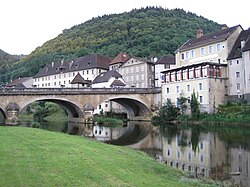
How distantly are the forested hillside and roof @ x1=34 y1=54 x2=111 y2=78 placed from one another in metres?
18.3

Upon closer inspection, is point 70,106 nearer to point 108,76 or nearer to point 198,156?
point 108,76

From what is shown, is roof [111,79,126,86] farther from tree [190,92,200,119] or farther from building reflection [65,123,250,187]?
building reflection [65,123,250,187]

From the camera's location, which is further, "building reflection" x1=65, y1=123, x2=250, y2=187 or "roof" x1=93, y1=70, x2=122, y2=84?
"roof" x1=93, y1=70, x2=122, y2=84

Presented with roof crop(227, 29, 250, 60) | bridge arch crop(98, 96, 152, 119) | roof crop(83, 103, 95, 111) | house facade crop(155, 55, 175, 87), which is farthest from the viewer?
house facade crop(155, 55, 175, 87)

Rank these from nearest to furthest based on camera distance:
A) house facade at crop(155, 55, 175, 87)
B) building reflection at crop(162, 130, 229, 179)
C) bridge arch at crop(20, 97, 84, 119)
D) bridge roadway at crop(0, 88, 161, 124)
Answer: building reflection at crop(162, 130, 229, 179), bridge roadway at crop(0, 88, 161, 124), bridge arch at crop(20, 97, 84, 119), house facade at crop(155, 55, 175, 87)

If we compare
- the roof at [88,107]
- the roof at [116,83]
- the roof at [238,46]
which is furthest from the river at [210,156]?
the roof at [116,83]

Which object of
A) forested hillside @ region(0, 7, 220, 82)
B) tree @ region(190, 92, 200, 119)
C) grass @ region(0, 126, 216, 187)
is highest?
forested hillside @ region(0, 7, 220, 82)

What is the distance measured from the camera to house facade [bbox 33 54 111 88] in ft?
298

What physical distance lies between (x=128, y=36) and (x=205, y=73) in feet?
263

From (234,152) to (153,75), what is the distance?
55.8m

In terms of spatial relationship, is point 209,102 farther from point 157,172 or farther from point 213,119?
point 157,172

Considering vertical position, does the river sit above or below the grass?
below

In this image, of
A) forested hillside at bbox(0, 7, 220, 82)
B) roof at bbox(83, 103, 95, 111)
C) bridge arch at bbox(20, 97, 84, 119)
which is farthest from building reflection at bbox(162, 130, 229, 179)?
forested hillside at bbox(0, 7, 220, 82)

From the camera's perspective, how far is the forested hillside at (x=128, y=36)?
4483 inches
